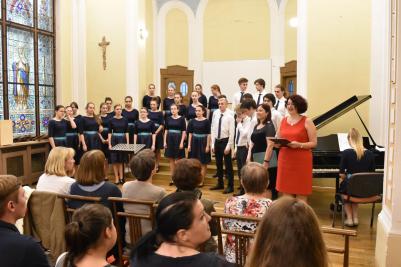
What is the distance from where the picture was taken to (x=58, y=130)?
705 cm

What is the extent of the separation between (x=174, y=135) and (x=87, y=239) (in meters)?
5.32

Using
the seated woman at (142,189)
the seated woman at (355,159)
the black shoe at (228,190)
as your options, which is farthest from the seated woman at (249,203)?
the black shoe at (228,190)

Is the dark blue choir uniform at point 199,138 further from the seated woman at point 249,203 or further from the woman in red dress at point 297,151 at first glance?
the seated woman at point 249,203

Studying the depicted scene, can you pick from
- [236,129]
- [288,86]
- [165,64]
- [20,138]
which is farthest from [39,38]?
[288,86]

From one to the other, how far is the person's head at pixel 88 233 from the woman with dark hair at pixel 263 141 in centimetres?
322

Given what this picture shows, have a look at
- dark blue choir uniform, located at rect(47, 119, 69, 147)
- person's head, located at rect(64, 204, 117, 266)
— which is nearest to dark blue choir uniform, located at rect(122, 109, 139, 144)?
dark blue choir uniform, located at rect(47, 119, 69, 147)

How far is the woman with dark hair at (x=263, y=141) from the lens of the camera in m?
4.98

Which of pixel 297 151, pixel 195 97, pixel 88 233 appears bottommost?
pixel 88 233

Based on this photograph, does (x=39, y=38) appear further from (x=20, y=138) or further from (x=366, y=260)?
(x=366, y=260)

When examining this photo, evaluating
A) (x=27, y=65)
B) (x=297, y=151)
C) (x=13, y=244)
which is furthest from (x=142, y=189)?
(x=27, y=65)

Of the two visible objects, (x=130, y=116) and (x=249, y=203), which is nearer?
(x=249, y=203)

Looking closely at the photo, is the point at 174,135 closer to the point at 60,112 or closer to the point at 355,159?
the point at 60,112

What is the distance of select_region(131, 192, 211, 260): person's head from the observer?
1.58 metres

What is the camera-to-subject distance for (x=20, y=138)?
24.4 feet
